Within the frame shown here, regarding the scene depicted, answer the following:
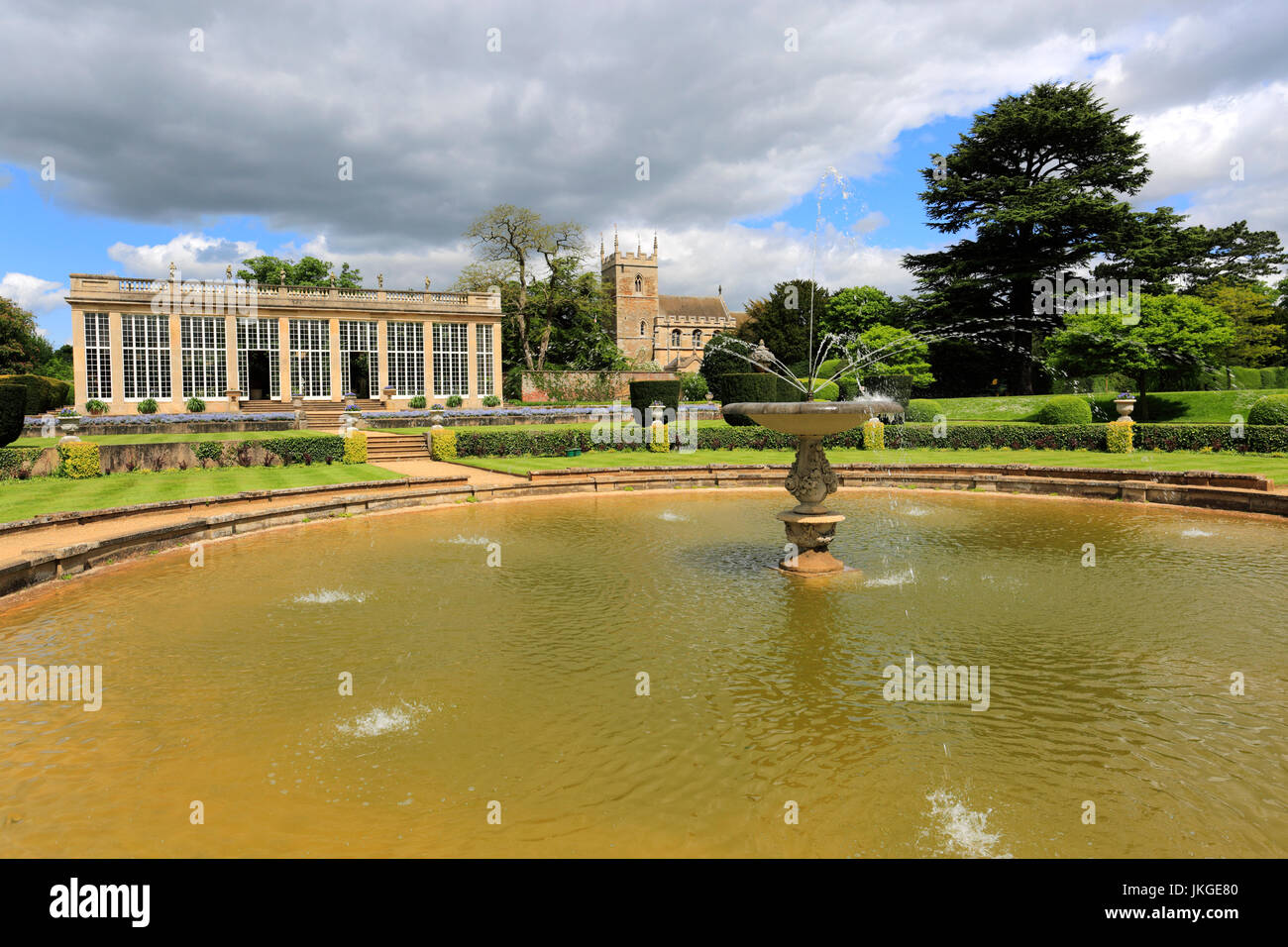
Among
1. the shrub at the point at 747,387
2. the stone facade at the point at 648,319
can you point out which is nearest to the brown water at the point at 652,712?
the shrub at the point at 747,387

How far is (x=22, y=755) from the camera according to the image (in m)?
4.71

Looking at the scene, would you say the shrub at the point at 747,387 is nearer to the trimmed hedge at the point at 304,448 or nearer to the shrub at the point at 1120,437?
the shrub at the point at 1120,437

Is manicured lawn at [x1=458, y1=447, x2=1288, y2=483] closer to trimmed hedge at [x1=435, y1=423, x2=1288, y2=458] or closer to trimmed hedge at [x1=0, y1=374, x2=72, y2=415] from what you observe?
trimmed hedge at [x1=435, y1=423, x2=1288, y2=458]

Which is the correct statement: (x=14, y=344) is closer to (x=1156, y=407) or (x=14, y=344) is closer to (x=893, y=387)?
(x=893, y=387)

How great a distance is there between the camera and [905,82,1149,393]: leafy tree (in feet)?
127

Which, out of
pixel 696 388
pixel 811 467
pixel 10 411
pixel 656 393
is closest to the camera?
pixel 811 467

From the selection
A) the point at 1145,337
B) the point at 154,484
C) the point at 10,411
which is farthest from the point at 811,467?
the point at 1145,337

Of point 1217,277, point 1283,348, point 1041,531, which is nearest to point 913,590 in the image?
point 1041,531

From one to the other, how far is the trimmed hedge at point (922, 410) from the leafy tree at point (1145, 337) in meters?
6.01

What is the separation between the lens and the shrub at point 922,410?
3438cm

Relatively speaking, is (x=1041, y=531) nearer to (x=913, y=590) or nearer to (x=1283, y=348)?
(x=913, y=590)

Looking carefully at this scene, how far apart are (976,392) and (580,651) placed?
44.7m

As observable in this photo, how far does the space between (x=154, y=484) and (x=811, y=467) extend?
15201 millimetres

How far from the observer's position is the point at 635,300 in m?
95.1
